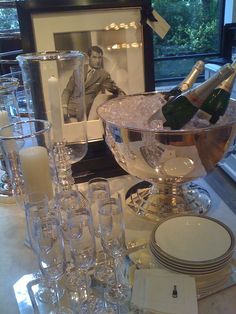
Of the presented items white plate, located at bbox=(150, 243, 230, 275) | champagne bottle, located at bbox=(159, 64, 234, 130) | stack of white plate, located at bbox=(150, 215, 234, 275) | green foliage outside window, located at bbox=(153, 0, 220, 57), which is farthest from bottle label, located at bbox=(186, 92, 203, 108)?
green foliage outside window, located at bbox=(153, 0, 220, 57)

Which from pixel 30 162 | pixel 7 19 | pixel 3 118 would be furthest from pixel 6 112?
pixel 7 19

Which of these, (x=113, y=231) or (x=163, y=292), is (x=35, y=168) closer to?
(x=113, y=231)

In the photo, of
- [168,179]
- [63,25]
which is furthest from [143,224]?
[63,25]

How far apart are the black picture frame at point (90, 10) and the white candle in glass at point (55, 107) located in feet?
0.48

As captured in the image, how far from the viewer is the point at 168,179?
71 centimetres

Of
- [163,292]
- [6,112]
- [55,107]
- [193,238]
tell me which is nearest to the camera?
[163,292]

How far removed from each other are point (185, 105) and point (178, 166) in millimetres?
181

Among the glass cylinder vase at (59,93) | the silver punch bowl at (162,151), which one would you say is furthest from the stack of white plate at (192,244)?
the glass cylinder vase at (59,93)

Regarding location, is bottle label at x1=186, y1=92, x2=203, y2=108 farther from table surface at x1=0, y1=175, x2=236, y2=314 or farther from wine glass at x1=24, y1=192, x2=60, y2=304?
wine glass at x1=24, y1=192, x2=60, y2=304

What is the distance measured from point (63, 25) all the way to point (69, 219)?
0.60m

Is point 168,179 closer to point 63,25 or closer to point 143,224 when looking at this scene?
point 143,224

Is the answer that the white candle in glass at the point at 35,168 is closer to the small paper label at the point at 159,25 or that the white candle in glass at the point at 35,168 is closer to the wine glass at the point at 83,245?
the wine glass at the point at 83,245

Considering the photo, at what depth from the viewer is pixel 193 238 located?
2.02 feet

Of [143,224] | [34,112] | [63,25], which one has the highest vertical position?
[63,25]
